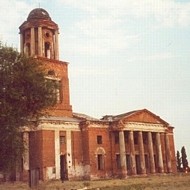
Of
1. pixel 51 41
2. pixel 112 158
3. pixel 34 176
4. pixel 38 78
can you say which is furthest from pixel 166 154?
pixel 38 78

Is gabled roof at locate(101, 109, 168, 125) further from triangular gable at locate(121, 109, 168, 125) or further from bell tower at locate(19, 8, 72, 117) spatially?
bell tower at locate(19, 8, 72, 117)

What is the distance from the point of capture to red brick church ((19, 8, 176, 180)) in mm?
40000

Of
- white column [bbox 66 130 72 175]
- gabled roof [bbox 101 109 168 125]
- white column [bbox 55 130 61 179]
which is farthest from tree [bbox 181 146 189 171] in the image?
white column [bbox 55 130 61 179]

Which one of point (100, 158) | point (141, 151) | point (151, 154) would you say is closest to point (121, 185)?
point (100, 158)

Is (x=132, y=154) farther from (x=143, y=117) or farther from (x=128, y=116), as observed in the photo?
(x=143, y=117)

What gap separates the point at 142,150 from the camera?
154ft

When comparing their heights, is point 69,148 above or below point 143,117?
below

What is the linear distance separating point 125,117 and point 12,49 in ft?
76.8

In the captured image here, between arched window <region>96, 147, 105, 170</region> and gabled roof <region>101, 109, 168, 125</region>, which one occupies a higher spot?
gabled roof <region>101, 109, 168, 125</region>

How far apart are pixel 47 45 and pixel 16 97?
72.9ft

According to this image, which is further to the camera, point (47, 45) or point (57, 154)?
point (47, 45)

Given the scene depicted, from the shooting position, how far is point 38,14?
4456 centimetres

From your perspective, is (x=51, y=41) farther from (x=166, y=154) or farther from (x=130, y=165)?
(x=166, y=154)

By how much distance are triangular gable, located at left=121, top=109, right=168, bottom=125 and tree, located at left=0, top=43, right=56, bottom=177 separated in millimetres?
21847
